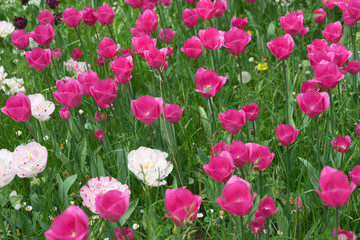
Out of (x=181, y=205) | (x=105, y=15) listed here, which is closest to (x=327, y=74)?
(x=181, y=205)

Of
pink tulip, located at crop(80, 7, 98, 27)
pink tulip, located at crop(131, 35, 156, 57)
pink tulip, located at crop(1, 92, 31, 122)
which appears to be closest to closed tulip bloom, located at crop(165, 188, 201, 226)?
pink tulip, located at crop(1, 92, 31, 122)

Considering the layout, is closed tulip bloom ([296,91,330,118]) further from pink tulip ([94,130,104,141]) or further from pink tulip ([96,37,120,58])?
pink tulip ([96,37,120,58])

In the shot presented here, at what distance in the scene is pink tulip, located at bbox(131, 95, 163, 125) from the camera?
1.75 meters

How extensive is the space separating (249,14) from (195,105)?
4.27 ft

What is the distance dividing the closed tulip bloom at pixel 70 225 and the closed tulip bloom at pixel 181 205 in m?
0.23

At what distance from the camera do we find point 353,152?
1934 mm

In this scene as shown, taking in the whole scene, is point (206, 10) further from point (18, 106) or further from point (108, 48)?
point (18, 106)

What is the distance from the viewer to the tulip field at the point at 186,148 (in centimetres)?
141

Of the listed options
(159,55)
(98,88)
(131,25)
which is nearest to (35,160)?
(98,88)

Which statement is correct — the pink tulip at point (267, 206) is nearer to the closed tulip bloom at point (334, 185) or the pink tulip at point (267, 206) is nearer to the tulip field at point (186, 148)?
the tulip field at point (186, 148)

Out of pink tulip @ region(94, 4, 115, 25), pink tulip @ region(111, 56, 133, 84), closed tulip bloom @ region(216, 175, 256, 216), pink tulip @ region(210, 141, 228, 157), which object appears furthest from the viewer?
pink tulip @ region(94, 4, 115, 25)

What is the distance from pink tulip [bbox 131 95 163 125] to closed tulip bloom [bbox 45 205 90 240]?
71 cm

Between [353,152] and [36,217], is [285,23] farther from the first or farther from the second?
[36,217]

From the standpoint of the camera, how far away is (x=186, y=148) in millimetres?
2193
